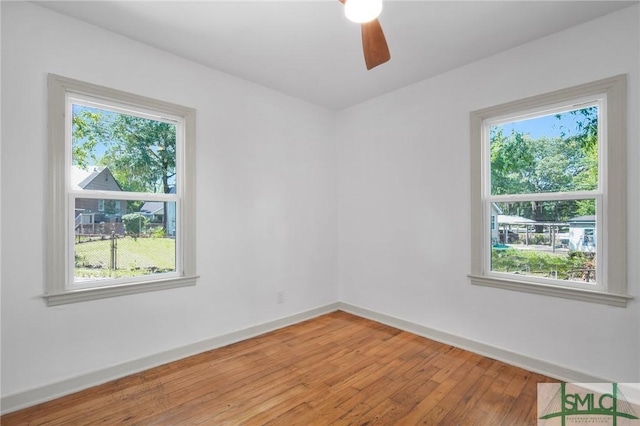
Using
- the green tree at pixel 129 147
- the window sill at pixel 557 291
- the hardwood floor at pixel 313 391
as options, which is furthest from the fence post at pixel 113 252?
the window sill at pixel 557 291

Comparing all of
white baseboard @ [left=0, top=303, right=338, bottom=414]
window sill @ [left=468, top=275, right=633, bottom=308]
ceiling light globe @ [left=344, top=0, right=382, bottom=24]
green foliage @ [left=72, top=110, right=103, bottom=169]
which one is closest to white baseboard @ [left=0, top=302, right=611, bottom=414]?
white baseboard @ [left=0, top=303, right=338, bottom=414]

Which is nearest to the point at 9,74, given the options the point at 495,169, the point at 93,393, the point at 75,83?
the point at 75,83

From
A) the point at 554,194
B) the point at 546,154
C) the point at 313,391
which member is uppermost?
the point at 546,154

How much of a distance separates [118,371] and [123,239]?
41.0 inches

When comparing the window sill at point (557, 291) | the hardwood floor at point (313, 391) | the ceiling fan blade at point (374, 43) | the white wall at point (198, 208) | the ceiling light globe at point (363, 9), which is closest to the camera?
the ceiling light globe at point (363, 9)

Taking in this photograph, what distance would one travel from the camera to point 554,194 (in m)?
2.55

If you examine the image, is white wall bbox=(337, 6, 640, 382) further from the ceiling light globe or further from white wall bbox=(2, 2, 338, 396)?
the ceiling light globe

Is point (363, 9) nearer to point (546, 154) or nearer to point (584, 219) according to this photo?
point (546, 154)

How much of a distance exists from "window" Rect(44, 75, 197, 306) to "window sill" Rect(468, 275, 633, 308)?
2736 millimetres

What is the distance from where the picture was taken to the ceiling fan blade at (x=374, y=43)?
161 cm

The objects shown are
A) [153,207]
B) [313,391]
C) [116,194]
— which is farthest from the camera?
[153,207]

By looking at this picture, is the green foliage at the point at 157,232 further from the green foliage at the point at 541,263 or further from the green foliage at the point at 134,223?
the green foliage at the point at 541,263

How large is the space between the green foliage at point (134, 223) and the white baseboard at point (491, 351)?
266cm

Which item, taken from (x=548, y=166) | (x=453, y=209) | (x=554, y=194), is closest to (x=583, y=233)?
(x=554, y=194)
